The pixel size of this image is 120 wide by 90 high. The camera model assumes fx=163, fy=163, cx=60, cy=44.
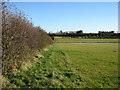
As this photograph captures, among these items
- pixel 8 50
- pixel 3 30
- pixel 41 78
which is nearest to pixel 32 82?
pixel 41 78

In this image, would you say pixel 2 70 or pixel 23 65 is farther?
pixel 23 65

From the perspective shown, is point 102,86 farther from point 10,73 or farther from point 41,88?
point 10,73

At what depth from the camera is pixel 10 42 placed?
699 centimetres

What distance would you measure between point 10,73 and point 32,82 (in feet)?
4.55

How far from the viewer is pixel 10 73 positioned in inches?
283

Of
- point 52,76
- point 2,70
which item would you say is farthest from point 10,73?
point 52,76

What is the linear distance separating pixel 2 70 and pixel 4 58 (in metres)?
0.50

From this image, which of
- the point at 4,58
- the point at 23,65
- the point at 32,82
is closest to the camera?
the point at 32,82

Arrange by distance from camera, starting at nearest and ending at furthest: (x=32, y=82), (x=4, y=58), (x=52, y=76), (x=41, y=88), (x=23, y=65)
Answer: (x=41, y=88), (x=32, y=82), (x=4, y=58), (x=52, y=76), (x=23, y=65)

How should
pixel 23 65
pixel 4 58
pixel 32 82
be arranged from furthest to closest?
pixel 23 65
pixel 4 58
pixel 32 82

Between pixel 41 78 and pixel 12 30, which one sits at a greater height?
pixel 12 30

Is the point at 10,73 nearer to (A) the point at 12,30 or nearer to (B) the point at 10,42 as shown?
(B) the point at 10,42

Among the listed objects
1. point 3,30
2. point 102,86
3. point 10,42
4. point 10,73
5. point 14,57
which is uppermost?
point 3,30

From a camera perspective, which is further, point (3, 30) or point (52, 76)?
point (52, 76)
